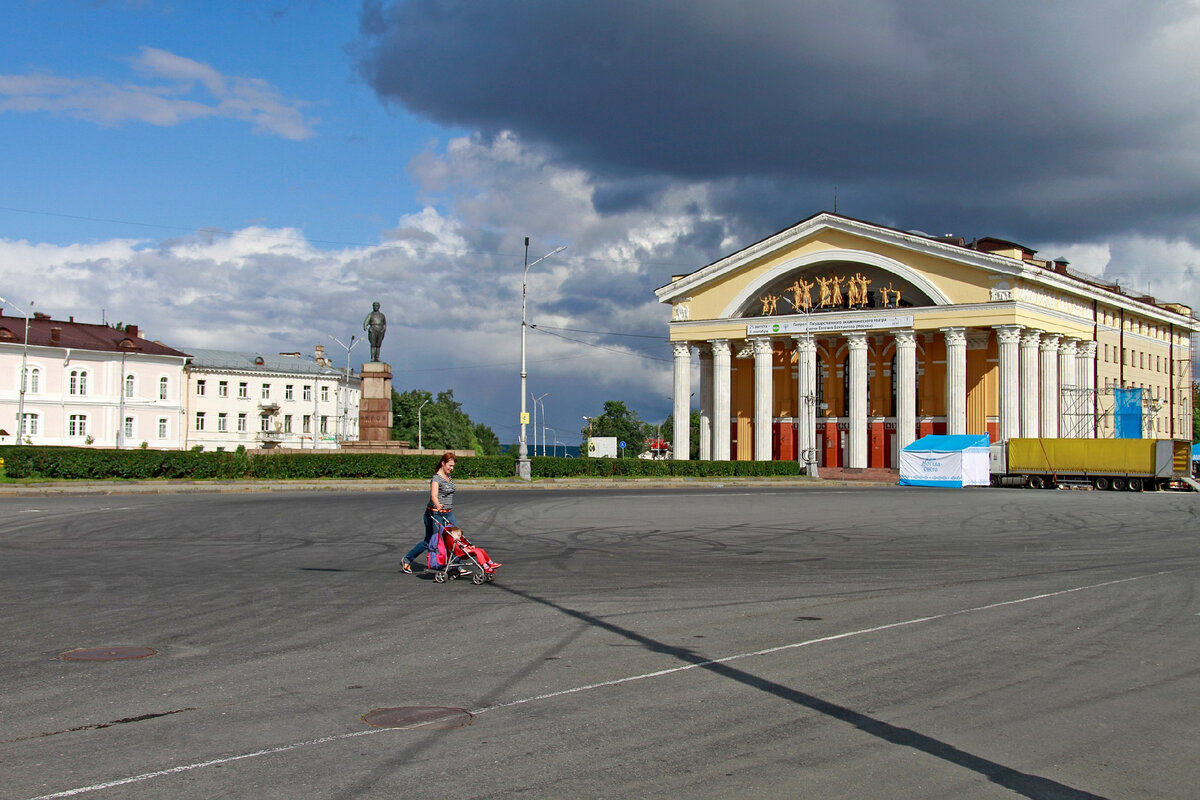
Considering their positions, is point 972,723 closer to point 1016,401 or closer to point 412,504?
point 412,504

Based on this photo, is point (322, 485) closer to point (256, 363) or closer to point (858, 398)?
point (858, 398)

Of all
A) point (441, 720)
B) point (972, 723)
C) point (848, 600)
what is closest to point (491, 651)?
point (441, 720)

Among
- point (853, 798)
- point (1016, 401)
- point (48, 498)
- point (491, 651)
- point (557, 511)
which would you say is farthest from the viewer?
point (1016, 401)

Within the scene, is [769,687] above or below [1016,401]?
below

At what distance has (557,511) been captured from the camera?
99.0ft

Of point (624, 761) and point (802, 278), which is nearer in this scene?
point (624, 761)

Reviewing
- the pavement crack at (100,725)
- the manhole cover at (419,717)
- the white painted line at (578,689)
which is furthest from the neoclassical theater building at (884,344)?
the pavement crack at (100,725)

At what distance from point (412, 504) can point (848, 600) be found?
71.2 feet

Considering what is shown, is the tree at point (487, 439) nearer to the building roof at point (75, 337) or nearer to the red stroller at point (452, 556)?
the building roof at point (75, 337)

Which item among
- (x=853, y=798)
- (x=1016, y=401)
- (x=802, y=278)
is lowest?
(x=853, y=798)

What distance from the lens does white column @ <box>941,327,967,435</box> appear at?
6656 centimetres

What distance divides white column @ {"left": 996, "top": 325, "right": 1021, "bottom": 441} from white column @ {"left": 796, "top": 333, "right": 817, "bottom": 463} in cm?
1166

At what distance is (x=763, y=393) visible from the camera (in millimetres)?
73000

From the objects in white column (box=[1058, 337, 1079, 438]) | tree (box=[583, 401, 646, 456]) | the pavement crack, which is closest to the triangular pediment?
white column (box=[1058, 337, 1079, 438])
